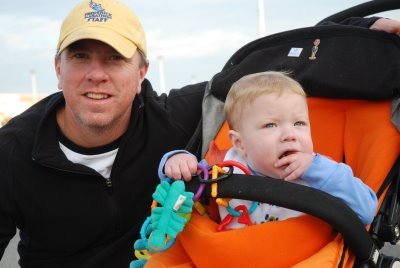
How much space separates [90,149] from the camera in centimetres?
250

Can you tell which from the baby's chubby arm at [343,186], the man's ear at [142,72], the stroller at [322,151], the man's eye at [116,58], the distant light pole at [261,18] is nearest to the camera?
the stroller at [322,151]

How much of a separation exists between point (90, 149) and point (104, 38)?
56 cm

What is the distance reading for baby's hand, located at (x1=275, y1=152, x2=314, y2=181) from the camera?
5.61 ft

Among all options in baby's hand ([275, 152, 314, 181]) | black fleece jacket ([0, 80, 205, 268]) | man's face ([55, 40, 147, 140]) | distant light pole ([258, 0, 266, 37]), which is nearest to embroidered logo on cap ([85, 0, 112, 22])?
man's face ([55, 40, 147, 140])

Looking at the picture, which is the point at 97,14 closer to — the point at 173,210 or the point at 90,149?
the point at 90,149

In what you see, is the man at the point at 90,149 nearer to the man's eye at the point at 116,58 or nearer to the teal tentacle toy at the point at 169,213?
the man's eye at the point at 116,58

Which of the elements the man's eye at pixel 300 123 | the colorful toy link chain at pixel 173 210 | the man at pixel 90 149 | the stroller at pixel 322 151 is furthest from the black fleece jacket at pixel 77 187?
the man's eye at pixel 300 123

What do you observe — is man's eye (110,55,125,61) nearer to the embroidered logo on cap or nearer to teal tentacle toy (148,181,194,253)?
the embroidered logo on cap

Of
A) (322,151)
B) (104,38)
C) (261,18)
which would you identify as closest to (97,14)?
(104,38)

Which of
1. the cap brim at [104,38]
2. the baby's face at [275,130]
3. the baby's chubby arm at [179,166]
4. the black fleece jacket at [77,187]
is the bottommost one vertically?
the black fleece jacket at [77,187]

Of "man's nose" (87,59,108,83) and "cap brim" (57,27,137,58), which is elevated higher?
"cap brim" (57,27,137,58)

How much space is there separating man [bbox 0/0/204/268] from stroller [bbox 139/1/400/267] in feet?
1.17

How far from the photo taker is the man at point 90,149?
2.37 meters

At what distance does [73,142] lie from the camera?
2.52 metres
